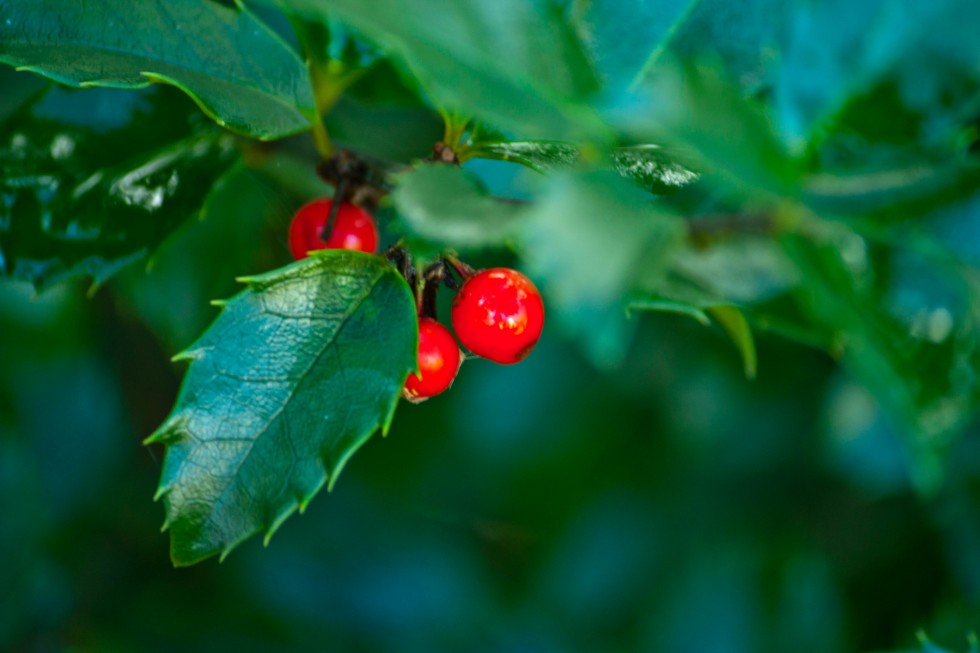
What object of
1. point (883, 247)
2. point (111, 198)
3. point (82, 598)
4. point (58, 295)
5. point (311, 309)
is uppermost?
point (883, 247)

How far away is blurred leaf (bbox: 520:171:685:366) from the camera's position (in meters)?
0.56

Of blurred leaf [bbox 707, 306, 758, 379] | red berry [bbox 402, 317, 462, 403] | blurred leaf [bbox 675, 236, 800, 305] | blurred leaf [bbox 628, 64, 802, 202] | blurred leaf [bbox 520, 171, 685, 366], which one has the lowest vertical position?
blurred leaf [bbox 675, 236, 800, 305]

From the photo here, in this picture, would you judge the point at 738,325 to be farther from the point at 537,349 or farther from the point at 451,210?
the point at 537,349

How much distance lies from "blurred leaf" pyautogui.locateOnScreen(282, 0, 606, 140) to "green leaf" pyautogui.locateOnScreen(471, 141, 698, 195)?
0.32ft

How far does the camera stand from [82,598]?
85.5 inches

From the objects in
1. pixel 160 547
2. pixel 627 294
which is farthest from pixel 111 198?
pixel 160 547

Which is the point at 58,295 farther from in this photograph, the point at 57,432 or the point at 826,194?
the point at 826,194

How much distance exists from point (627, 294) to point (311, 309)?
38 centimetres

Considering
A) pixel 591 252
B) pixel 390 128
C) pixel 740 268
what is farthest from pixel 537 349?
pixel 591 252

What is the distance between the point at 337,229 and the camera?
1.03 meters

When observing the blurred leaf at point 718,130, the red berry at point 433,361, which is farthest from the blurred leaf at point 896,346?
the red berry at point 433,361

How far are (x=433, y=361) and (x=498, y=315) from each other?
0.08 metres

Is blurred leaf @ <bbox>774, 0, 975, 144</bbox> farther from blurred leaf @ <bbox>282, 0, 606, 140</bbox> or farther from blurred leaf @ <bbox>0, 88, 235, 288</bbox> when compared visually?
blurred leaf @ <bbox>0, 88, 235, 288</bbox>

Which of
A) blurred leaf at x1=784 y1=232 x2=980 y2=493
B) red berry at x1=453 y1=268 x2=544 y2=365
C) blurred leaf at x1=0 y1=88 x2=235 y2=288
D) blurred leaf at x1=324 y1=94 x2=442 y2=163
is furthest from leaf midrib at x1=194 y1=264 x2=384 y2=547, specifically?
blurred leaf at x1=324 y1=94 x2=442 y2=163
